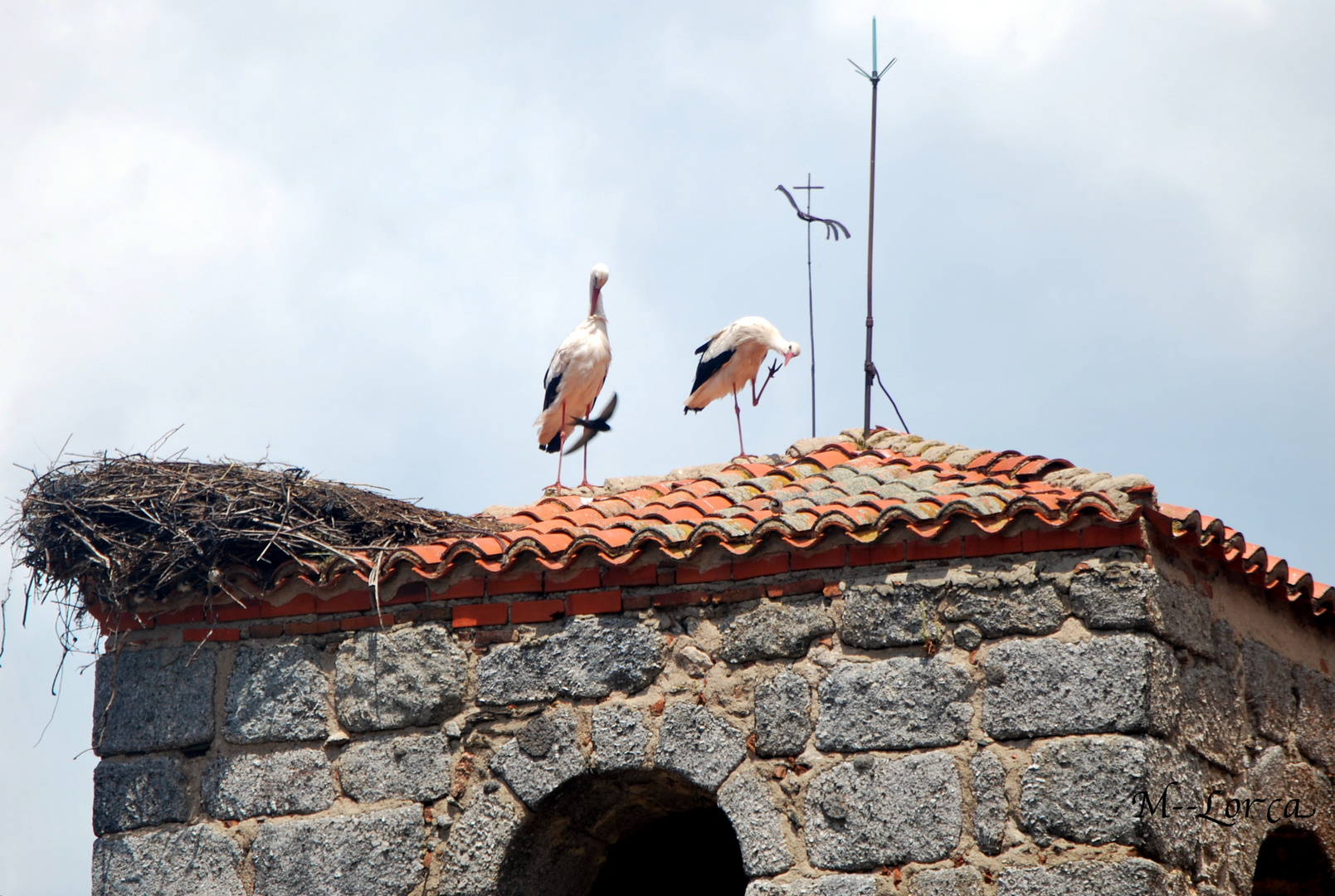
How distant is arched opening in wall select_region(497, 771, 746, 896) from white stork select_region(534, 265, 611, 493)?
89.9 inches

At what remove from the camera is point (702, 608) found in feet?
16.7

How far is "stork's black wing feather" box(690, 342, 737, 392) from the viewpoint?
26.6ft

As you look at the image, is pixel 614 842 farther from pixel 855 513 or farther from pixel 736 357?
pixel 736 357

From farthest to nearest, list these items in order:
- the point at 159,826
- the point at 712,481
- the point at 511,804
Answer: the point at 712,481 → the point at 159,826 → the point at 511,804

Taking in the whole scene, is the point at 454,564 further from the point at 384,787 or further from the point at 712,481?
the point at 712,481

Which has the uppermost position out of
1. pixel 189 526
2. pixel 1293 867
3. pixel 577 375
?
→ pixel 577 375

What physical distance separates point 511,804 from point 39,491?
2365 mm

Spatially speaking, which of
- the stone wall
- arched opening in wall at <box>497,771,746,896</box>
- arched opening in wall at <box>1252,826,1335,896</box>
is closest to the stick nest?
the stone wall

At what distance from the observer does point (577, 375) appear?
791cm

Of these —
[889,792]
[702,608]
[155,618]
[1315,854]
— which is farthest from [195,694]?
[1315,854]

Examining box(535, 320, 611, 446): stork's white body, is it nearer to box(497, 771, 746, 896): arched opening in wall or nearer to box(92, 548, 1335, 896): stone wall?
box(497, 771, 746, 896): arched opening in wall

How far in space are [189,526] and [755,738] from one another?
2.35 meters

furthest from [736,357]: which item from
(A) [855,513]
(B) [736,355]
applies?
(A) [855,513]

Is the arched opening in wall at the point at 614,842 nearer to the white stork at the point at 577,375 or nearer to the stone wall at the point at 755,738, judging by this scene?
the stone wall at the point at 755,738
